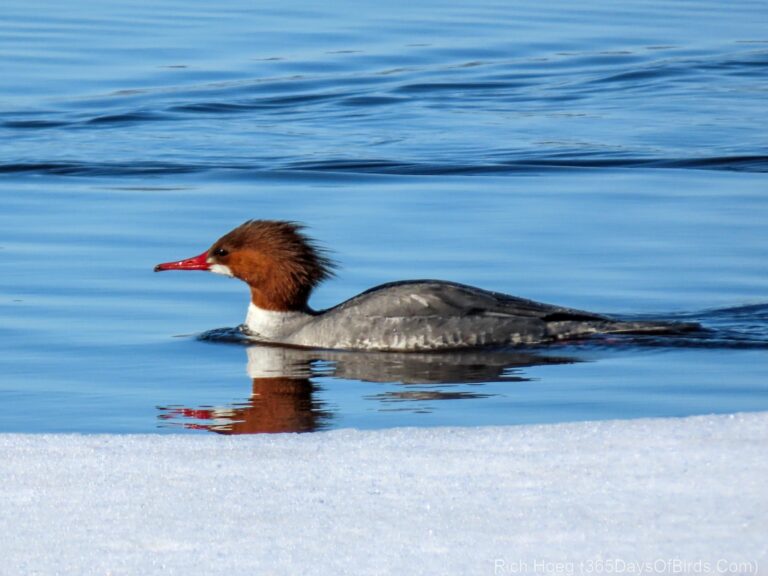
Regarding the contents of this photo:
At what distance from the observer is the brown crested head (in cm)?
969

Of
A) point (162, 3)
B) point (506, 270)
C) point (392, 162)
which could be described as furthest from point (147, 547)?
point (162, 3)

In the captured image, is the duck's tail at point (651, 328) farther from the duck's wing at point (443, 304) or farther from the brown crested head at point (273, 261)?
the brown crested head at point (273, 261)

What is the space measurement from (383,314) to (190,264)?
121 cm

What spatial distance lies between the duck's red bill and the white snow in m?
3.48

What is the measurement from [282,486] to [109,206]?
7.43 m

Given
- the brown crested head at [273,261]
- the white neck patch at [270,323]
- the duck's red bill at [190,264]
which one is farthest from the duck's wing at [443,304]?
the duck's red bill at [190,264]

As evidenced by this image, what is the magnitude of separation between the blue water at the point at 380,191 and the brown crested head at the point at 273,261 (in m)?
0.26

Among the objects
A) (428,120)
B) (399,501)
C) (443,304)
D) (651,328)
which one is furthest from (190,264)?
(428,120)

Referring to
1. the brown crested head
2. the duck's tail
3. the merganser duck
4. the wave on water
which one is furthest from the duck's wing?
the wave on water

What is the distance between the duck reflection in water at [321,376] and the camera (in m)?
7.18

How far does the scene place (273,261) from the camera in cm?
980

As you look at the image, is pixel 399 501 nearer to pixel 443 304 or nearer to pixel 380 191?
pixel 443 304

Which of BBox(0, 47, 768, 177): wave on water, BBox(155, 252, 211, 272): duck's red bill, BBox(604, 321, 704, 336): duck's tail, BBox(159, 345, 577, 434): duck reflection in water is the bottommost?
BBox(159, 345, 577, 434): duck reflection in water

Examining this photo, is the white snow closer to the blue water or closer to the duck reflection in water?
the duck reflection in water
